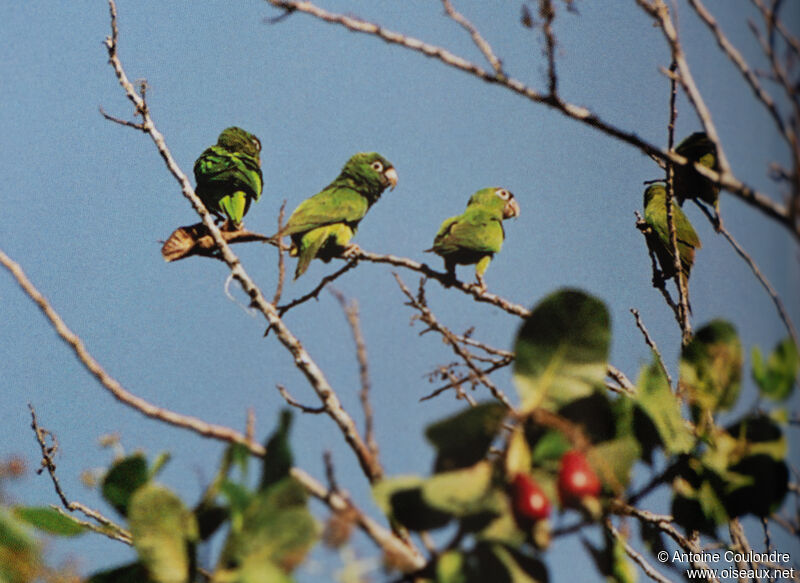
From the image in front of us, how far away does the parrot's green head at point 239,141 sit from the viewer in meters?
2.81

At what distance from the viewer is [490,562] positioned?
40 cm

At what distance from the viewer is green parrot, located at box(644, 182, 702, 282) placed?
2.35 m

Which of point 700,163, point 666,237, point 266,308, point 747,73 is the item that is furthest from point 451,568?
point 666,237

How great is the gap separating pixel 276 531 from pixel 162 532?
86 millimetres

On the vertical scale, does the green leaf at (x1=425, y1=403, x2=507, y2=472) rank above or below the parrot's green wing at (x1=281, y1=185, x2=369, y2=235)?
below

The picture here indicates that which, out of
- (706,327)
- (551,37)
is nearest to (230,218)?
(551,37)

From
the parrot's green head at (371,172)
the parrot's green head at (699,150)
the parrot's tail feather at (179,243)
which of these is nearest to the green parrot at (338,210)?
the parrot's green head at (371,172)

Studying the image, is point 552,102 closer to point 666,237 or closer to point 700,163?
point 700,163

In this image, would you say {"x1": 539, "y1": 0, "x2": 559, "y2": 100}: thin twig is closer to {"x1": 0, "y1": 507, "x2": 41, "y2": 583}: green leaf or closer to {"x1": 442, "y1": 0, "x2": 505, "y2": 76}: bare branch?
{"x1": 442, "y1": 0, "x2": 505, "y2": 76}: bare branch

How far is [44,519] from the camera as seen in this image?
0.52 meters

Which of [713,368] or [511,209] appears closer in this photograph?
[713,368]

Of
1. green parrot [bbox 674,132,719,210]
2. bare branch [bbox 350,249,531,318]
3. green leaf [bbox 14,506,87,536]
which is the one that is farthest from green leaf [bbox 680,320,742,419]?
green parrot [bbox 674,132,719,210]

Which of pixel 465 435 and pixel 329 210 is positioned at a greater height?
pixel 329 210

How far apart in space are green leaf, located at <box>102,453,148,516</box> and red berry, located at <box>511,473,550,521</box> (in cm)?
25
